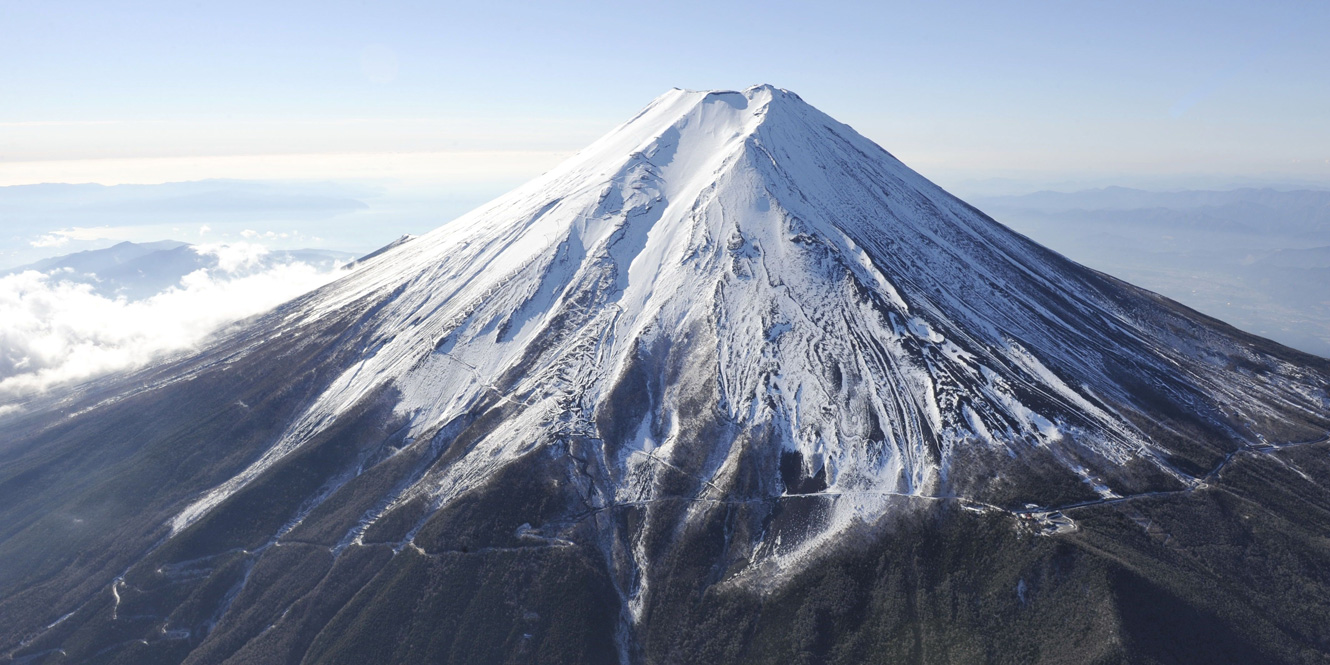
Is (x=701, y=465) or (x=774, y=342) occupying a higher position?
(x=774, y=342)

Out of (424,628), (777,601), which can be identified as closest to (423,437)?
(424,628)

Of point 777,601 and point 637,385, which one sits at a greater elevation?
point 637,385

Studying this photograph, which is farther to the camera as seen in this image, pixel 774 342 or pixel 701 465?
pixel 774 342

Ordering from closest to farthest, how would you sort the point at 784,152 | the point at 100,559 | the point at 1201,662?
1. the point at 1201,662
2. the point at 100,559
3. the point at 784,152

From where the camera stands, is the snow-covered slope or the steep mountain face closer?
the steep mountain face

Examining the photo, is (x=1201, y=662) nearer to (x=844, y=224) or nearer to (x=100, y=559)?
(x=844, y=224)
